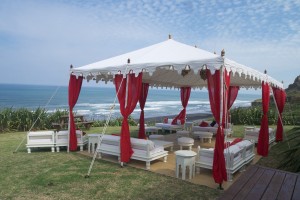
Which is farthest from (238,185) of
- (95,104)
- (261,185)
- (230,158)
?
(95,104)

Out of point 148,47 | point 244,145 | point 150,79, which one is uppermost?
Result: point 148,47

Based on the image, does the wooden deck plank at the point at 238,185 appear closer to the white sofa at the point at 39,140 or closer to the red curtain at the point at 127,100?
the red curtain at the point at 127,100

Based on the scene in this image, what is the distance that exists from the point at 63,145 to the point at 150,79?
13.3ft

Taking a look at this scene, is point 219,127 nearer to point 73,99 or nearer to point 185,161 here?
point 185,161

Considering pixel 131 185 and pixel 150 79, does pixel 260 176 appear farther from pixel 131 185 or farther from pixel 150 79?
pixel 150 79

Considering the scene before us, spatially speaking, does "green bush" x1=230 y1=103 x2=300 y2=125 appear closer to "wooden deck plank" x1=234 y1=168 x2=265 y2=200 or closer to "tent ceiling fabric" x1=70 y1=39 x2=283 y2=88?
"tent ceiling fabric" x1=70 y1=39 x2=283 y2=88

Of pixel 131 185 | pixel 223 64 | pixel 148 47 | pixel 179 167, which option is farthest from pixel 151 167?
pixel 148 47

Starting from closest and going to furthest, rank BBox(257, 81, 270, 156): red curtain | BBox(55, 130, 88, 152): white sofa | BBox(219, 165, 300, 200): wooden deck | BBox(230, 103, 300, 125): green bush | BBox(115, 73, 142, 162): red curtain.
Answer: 1. BBox(219, 165, 300, 200): wooden deck
2. BBox(115, 73, 142, 162): red curtain
3. BBox(257, 81, 270, 156): red curtain
4. BBox(55, 130, 88, 152): white sofa
5. BBox(230, 103, 300, 125): green bush

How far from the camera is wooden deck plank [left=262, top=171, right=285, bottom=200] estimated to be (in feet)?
10.1

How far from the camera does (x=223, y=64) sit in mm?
5195

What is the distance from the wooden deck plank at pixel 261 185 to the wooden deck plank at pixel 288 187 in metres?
0.19

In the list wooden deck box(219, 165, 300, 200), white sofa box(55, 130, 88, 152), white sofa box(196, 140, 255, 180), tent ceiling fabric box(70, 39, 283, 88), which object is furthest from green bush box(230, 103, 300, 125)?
wooden deck box(219, 165, 300, 200)

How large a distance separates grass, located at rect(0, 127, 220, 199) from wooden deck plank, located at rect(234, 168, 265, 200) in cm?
115

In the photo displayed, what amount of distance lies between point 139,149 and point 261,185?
3.68 m
